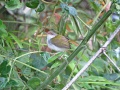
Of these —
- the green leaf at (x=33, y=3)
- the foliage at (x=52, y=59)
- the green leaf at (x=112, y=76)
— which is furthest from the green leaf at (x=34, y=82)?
the green leaf at (x=112, y=76)

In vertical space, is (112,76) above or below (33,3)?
below

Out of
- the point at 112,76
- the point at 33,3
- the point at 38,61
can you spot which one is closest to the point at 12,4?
the point at 33,3

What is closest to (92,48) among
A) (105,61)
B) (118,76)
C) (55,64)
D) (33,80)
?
(105,61)

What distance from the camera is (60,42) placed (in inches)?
38.3

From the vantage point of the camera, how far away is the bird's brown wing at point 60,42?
0.98 m

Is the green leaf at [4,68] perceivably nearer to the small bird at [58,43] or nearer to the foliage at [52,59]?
the foliage at [52,59]

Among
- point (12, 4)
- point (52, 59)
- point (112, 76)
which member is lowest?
point (112, 76)

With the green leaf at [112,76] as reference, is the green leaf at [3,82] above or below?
above

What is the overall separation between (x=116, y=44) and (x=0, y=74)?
46cm

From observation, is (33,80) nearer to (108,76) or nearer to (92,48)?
(108,76)

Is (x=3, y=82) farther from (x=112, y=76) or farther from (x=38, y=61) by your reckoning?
(x=112, y=76)

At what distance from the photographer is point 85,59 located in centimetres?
103

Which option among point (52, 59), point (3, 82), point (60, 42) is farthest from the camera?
point (60, 42)

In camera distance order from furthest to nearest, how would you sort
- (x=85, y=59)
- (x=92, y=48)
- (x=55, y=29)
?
(x=92, y=48) → (x=55, y=29) → (x=85, y=59)
